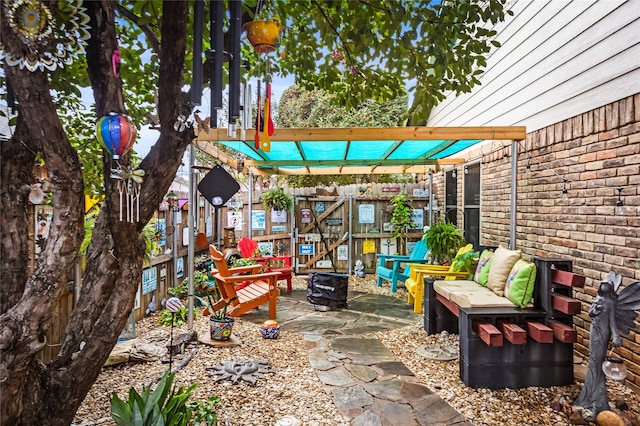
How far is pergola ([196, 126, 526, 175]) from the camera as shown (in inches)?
167

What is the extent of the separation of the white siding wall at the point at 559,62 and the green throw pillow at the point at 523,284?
1.58m

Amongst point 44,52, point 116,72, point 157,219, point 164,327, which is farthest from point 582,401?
point 157,219

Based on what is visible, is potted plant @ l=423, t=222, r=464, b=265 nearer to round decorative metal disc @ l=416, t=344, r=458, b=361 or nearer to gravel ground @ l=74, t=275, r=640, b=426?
round decorative metal disc @ l=416, t=344, r=458, b=361

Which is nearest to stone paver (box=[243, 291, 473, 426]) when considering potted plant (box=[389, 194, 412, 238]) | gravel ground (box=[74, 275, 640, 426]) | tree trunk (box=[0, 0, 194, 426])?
gravel ground (box=[74, 275, 640, 426])

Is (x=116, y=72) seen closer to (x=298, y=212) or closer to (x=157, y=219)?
(x=157, y=219)

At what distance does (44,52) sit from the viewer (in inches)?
57.4

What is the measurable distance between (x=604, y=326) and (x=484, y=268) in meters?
1.57

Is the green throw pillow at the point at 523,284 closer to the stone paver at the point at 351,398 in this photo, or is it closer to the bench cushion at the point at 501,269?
the bench cushion at the point at 501,269

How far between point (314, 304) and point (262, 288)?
2.76 ft

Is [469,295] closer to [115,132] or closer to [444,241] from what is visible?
[444,241]

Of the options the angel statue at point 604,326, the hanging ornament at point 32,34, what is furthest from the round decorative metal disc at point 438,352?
the hanging ornament at point 32,34

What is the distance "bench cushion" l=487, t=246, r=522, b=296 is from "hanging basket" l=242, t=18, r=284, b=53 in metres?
2.86

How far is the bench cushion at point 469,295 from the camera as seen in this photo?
326 cm

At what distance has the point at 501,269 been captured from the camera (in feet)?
11.8
